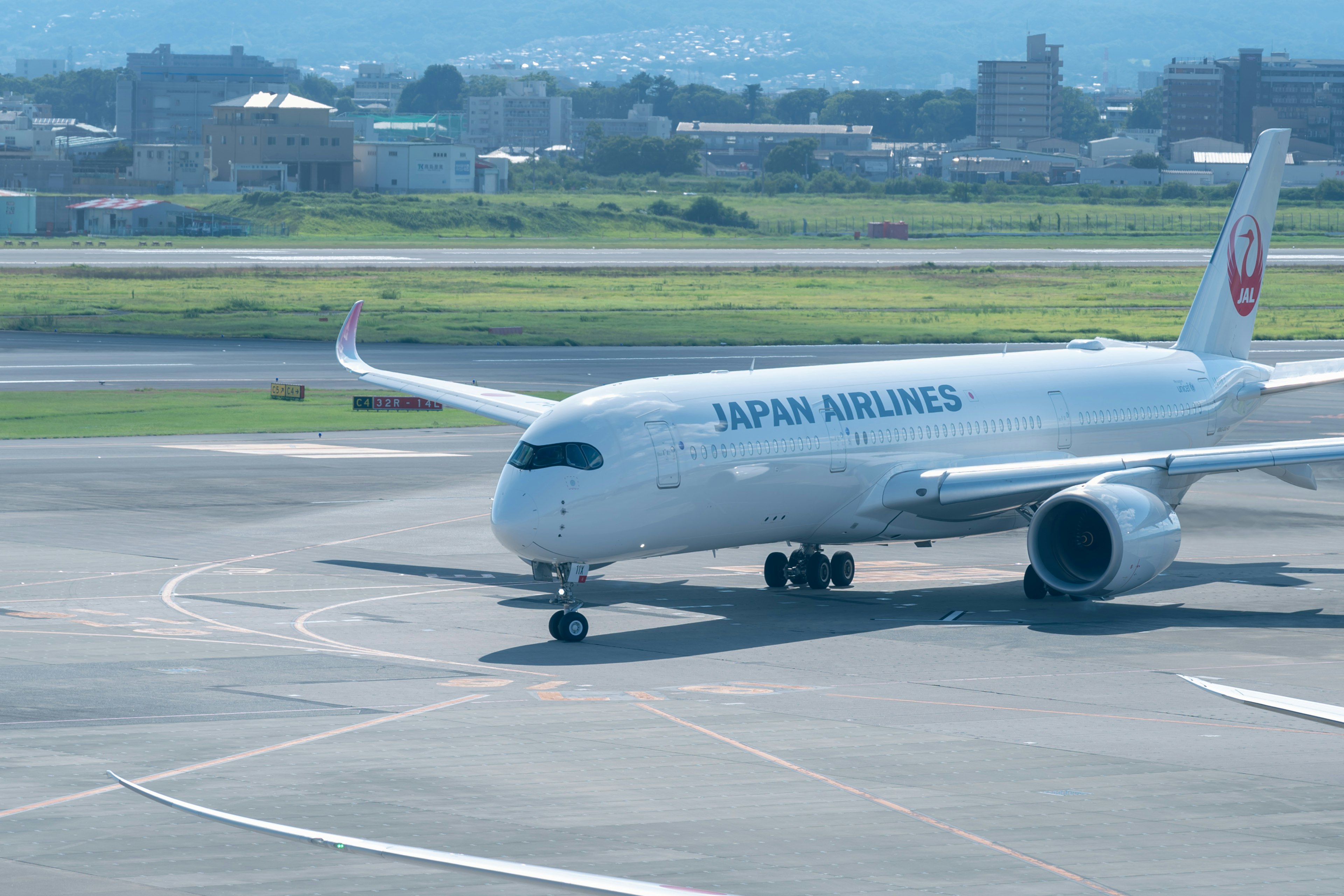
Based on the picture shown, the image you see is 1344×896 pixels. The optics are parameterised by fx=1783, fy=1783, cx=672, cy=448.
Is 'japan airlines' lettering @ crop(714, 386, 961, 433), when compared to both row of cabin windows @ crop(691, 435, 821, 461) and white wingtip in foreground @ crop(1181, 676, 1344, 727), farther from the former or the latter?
white wingtip in foreground @ crop(1181, 676, 1344, 727)

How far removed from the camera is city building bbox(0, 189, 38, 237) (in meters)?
198

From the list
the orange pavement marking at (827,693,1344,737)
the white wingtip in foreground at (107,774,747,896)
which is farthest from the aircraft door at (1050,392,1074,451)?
the white wingtip in foreground at (107,774,747,896)

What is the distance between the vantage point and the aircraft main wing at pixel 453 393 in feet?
144

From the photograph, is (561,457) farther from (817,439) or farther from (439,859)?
(439,859)

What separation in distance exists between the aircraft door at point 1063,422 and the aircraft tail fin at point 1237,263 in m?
6.61

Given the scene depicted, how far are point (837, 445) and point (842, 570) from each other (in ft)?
11.4

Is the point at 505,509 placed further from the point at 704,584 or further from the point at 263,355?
the point at 263,355

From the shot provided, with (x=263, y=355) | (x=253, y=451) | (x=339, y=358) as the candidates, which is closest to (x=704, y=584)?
(x=339, y=358)

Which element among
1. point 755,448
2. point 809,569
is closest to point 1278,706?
point 755,448

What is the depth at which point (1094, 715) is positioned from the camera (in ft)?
86.2

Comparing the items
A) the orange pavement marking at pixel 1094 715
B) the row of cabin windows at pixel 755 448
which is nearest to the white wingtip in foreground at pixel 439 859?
the orange pavement marking at pixel 1094 715

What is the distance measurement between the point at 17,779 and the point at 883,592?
818 inches

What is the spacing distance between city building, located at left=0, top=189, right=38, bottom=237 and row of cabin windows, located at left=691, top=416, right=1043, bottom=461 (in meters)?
178

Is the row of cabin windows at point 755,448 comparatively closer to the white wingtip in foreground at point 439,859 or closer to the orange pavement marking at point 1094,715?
the orange pavement marking at point 1094,715
